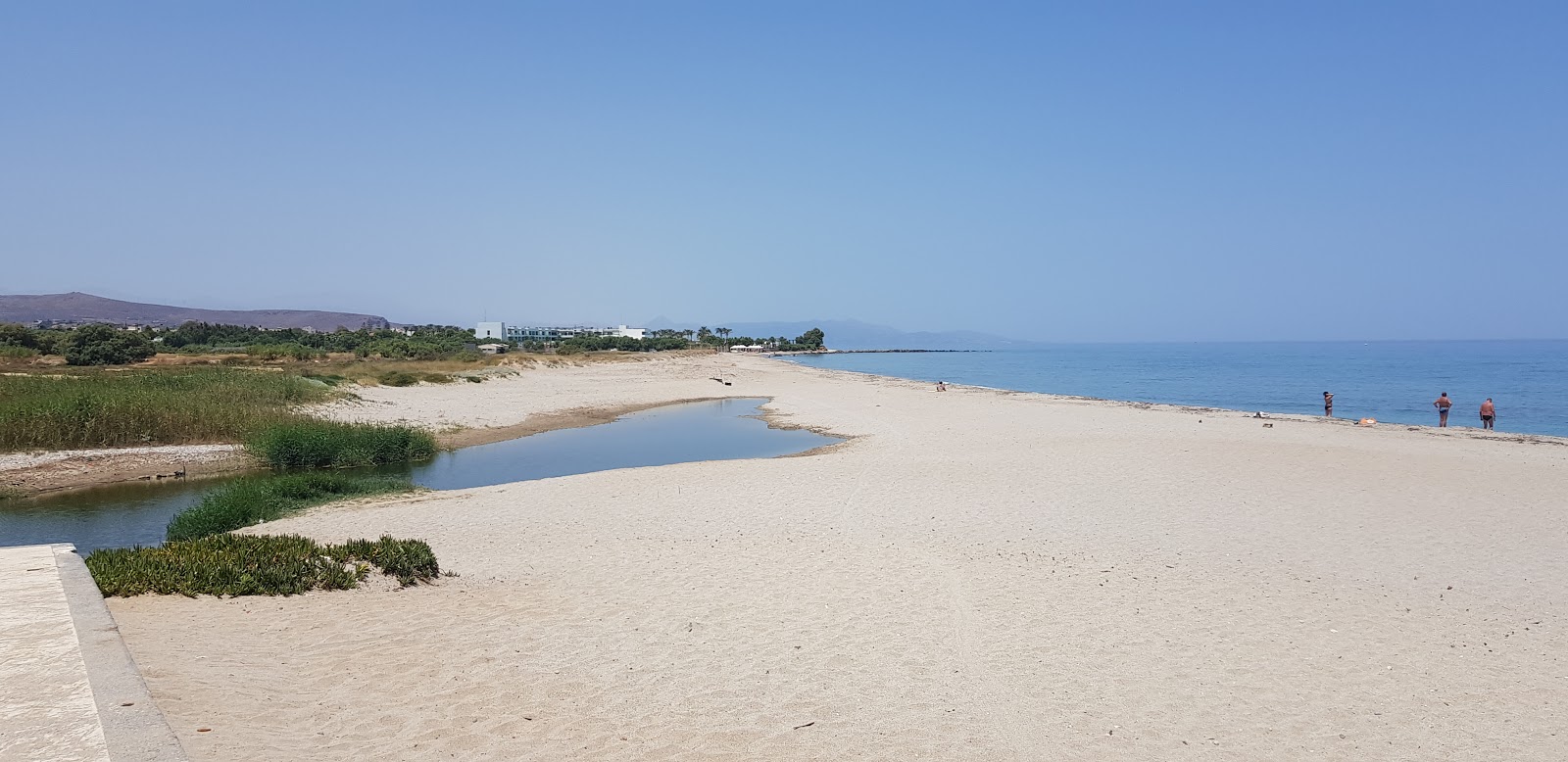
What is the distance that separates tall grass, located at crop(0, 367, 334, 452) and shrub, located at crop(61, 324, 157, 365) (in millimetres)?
30594

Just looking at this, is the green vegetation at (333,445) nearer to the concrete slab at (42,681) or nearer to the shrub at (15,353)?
the concrete slab at (42,681)

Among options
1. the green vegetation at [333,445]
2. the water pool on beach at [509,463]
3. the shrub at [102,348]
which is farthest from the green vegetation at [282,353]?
the green vegetation at [333,445]

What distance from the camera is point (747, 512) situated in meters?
14.0

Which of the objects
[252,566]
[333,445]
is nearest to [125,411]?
[333,445]

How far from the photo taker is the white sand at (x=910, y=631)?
19.3 ft

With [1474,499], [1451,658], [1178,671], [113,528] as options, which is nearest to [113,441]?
[113,528]

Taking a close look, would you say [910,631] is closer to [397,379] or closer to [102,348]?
[397,379]

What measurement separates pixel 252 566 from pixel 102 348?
57256 millimetres

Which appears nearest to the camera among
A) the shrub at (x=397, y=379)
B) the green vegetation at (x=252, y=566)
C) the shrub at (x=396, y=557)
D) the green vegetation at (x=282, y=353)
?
the green vegetation at (x=252, y=566)

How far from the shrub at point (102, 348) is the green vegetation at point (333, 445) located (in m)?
39.5

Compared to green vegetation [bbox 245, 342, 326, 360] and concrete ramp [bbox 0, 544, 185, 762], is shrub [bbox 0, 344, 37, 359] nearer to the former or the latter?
green vegetation [bbox 245, 342, 326, 360]

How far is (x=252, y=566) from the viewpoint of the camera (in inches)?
339

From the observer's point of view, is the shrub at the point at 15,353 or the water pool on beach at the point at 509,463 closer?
the water pool on beach at the point at 509,463

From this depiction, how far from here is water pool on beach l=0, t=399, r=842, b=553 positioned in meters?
14.6
